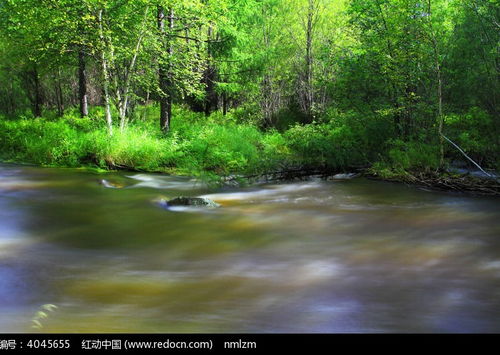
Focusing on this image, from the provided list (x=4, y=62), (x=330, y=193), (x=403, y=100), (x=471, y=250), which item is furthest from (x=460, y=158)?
(x=4, y=62)

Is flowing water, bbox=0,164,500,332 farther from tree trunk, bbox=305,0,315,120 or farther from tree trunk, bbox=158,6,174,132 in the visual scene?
tree trunk, bbox=305,0,315,120

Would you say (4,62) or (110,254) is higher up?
(4,62)

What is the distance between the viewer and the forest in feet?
41.5

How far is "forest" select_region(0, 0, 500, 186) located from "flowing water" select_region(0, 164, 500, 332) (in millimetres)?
2686

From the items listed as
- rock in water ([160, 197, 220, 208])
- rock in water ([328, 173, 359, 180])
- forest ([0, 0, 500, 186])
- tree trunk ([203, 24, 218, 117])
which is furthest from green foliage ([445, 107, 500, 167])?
tree trunk ([203, 24, 218, 117])

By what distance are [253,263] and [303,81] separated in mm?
17798

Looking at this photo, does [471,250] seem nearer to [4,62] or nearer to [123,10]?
[123,10]

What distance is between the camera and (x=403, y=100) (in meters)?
13.7

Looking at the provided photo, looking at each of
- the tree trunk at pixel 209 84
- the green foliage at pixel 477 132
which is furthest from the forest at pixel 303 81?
the tree trunk at pixel 209 84

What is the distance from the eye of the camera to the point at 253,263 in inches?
263

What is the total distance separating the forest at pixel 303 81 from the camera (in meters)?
12.7

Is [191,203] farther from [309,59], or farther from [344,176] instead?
[309,59]

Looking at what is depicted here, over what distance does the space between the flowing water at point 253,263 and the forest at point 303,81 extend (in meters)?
2.69
